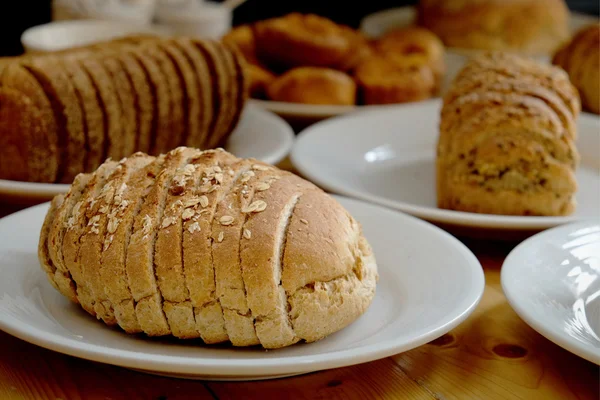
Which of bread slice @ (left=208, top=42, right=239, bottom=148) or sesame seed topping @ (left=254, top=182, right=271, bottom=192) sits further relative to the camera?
bread slice @ (left=208, top=42, right=239, bottom=148)

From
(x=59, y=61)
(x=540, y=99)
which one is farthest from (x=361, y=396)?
(x=59, y=61)

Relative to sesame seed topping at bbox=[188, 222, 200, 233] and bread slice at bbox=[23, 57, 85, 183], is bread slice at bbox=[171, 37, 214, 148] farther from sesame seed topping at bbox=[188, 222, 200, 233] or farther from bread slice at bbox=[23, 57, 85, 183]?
sesame seed topping at bbox=[188, 222, 200, 233]

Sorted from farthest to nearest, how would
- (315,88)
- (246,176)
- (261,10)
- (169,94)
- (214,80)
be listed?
(261,10) → (315,88) → (214,80) → (169,94) → (246,176)

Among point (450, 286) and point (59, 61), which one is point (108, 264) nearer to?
point (450, 286)

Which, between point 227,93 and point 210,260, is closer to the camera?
point 210,260

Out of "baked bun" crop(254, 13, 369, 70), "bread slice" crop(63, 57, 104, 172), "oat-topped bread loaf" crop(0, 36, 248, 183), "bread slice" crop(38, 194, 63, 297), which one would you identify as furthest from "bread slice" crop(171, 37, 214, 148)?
"bread slice" crop(38, 194, 63, 297)

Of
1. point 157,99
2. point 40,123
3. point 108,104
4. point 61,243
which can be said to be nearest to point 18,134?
point 40,123

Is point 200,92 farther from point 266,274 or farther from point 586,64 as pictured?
point 586,64
